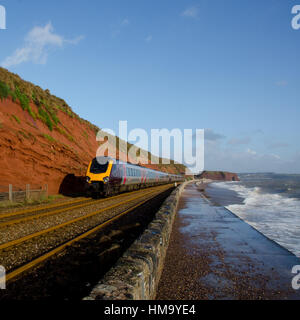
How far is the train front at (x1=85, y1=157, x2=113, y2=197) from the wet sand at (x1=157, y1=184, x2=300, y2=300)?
989 centimetres

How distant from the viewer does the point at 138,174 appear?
28.5m

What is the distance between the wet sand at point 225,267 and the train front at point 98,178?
389 inches

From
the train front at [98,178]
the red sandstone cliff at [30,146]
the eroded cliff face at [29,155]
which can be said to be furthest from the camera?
the train front at [98,178]

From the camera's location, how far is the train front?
17.1m

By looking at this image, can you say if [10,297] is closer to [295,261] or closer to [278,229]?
[295,261]

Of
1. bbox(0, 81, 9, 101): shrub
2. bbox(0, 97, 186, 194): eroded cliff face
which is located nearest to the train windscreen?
bbox(0, 97, 186, 194): eroded cliff face

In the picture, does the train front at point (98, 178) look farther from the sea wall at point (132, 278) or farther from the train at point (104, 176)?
the sea wall at point (132, 278)

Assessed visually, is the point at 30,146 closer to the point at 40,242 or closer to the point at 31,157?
the point at 31,157

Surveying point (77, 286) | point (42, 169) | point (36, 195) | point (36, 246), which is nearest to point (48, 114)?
point (42, 169)

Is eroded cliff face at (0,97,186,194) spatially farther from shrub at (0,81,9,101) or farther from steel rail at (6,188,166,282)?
steel rail at (6,188,166,282)

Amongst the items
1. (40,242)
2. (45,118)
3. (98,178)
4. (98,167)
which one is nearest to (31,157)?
(98,167)

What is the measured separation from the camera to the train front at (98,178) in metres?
17.1

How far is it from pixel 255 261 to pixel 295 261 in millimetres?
1038

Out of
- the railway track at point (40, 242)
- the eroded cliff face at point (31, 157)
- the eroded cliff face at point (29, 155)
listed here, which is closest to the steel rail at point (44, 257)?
the railway track at point (40, 242)
